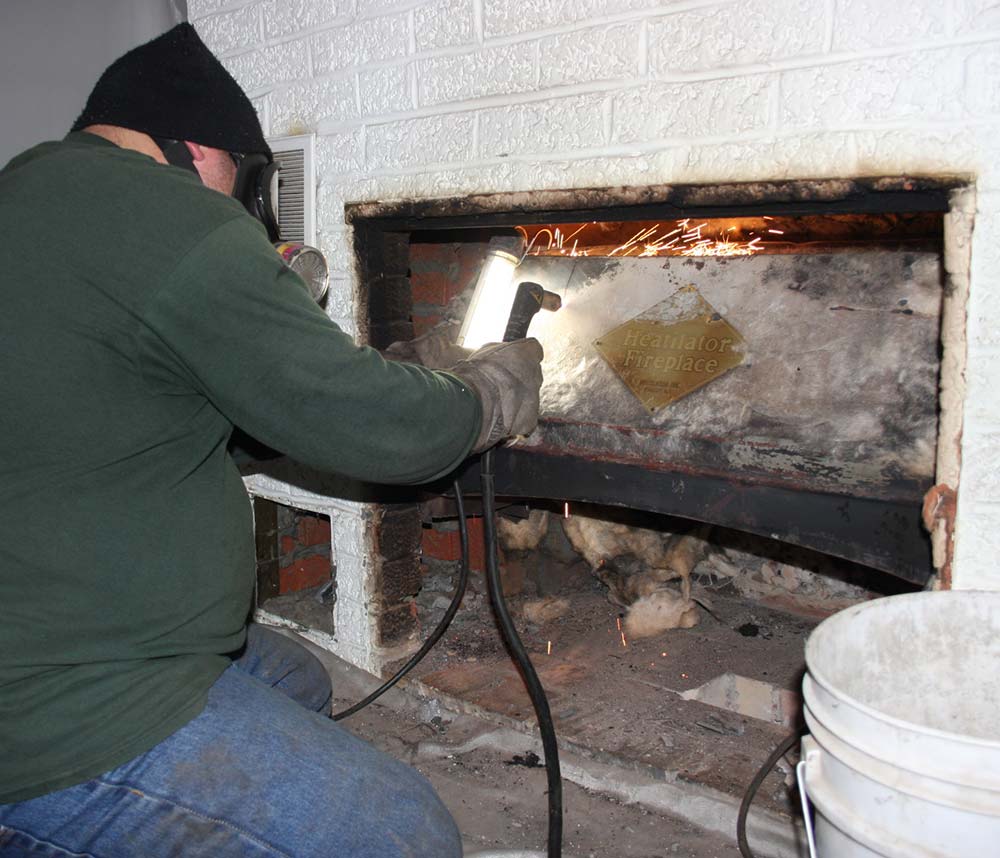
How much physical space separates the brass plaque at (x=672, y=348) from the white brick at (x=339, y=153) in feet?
2.43

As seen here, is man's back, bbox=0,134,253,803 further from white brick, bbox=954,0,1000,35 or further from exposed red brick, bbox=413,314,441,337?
exposed red brick, bbox=413,314,441,337

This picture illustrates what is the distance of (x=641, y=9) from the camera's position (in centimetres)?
151

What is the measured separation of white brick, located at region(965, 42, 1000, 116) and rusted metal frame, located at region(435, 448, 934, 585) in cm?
57

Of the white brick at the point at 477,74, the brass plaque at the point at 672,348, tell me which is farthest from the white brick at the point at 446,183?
the brass plaque at the point at 672,348

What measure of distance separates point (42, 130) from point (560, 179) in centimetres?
184

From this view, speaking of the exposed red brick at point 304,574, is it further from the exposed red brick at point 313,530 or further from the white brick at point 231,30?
the white brick at point 231,30

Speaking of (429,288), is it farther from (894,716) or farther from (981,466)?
(894,716)

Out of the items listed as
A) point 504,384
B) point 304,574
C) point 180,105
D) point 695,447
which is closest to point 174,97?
point 180,105

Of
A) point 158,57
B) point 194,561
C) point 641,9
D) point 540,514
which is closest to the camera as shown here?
point 194,561

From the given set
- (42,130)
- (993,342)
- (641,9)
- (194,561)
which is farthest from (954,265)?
(42,130)

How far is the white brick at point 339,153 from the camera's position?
2.04 metres

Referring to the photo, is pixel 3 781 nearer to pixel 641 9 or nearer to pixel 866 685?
pixel 866 685

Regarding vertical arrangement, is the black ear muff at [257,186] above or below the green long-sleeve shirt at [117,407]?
above

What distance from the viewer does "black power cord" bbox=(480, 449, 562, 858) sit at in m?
1.57
